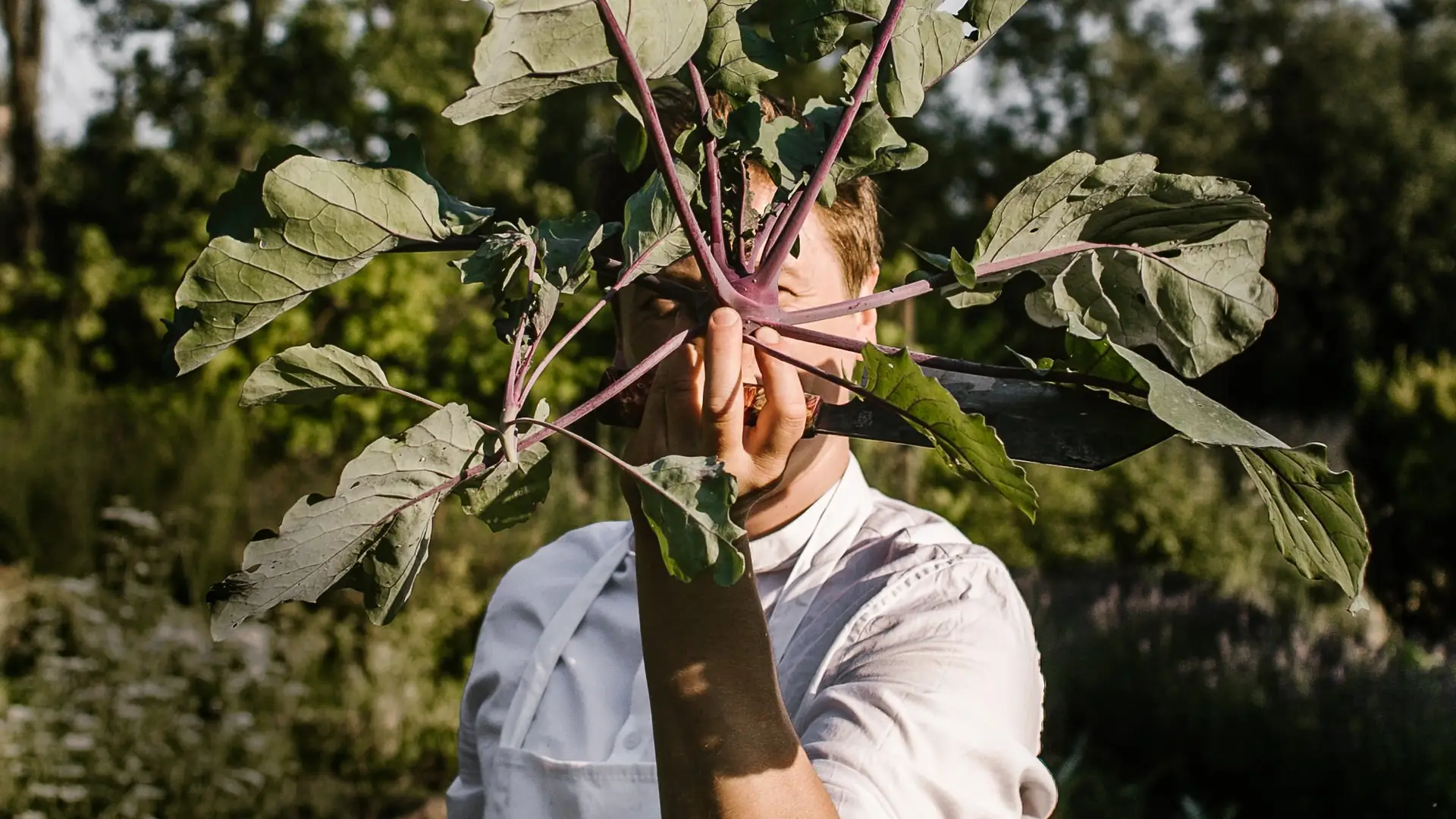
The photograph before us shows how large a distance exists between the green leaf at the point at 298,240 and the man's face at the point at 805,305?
0.44m

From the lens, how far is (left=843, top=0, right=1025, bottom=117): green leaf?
3.10ft

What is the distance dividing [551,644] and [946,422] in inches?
39.1

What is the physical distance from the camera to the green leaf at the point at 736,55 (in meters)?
0.93

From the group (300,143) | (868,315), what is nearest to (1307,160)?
(300,143)

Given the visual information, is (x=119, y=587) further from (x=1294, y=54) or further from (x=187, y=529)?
(x=1294, y=54)

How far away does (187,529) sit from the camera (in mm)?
4992

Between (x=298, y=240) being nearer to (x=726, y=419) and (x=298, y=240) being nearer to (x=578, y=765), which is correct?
(x=726, y=419)

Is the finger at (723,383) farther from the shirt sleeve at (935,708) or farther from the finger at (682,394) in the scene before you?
the shirt sleeve at (935,708)

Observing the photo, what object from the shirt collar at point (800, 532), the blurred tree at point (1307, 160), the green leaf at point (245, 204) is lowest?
the blurred tree at point (1307, 160)

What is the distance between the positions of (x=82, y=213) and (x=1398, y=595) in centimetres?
1366

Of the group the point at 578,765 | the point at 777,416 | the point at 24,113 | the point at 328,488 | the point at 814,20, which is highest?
the point at 24,113

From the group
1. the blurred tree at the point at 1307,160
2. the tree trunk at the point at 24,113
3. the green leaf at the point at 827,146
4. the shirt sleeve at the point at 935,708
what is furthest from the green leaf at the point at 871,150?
the blurred tree at the point at 1307,160

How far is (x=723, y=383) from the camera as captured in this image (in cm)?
98

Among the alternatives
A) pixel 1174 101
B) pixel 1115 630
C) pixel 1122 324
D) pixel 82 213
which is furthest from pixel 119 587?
pixel 1174 101
